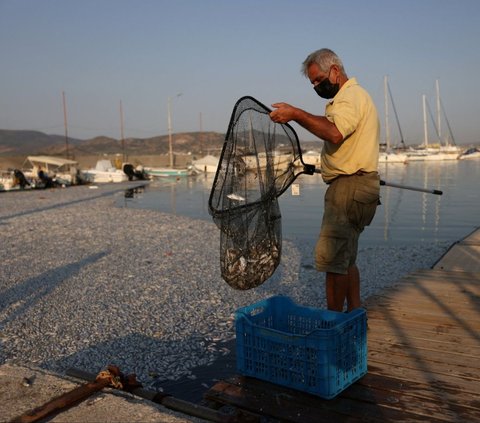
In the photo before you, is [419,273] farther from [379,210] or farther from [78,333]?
[379,210]

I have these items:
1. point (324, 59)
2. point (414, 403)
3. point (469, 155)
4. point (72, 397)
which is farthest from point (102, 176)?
point (469, 155)

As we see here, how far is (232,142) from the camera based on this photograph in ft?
14.0

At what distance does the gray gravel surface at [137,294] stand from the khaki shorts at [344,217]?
5.60 feet

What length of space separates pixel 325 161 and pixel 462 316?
2301 mm

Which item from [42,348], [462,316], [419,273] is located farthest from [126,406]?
[419,273]

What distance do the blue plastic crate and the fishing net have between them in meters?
0.60

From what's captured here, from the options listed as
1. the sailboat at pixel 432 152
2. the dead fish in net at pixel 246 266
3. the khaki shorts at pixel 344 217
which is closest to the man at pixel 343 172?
the khaki shorts at pixel 344 217

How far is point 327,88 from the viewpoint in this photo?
4.12 metres

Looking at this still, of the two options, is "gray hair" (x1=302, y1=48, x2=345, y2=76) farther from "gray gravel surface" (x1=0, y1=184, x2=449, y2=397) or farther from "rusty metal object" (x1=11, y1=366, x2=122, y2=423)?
"gray gravel surface" (x1=0, y1=184, x2=449, y2=397)

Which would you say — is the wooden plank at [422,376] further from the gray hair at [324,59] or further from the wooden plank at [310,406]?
the gray hair at [324,59]

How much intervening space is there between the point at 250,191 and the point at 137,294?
364 centimetres

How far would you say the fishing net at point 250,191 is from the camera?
439 cm

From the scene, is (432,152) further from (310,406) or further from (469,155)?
(310,406)

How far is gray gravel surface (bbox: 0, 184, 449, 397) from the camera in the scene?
525cm
